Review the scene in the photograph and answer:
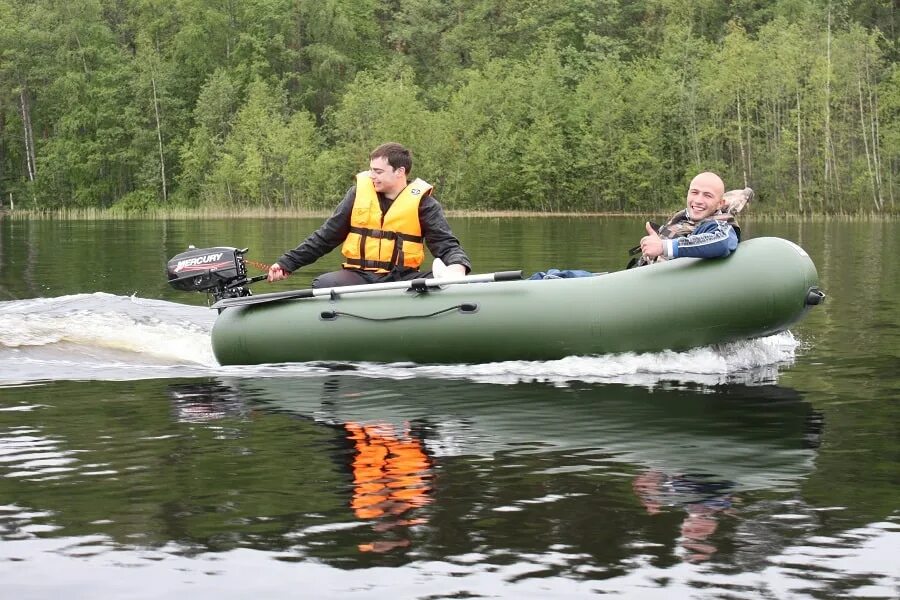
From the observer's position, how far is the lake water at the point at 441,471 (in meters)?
3.97

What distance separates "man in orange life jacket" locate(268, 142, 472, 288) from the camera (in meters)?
8.17

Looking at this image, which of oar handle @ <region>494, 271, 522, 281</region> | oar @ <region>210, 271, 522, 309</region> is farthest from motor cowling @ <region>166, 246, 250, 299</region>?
oar handle @ <region>494, 271, 522, 281</region>

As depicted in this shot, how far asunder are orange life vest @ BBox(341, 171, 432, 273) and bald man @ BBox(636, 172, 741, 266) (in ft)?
4.79

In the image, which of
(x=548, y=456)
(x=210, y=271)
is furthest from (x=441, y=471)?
(x=210, y=271)

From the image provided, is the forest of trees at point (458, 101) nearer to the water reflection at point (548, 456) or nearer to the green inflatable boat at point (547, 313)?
the green inflatable boat at point (547, 313)

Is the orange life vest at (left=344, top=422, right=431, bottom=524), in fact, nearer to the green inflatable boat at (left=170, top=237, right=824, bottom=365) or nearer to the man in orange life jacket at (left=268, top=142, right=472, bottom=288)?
the green inflatable boat at (left=170, top=237, right=824, bottom=365)

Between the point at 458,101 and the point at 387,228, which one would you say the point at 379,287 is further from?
the point at 458,101

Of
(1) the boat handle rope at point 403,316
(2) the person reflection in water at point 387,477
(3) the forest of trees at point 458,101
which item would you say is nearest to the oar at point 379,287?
(1) the boat handle rope at point 403,316

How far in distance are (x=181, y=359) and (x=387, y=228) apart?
167 centimetres

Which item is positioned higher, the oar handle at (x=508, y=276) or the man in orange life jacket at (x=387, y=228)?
the man in orange life jacket at (x=387, y=228)

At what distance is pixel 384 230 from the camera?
8.28 meters

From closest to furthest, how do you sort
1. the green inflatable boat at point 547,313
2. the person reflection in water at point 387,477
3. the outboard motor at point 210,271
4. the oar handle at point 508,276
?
the person reflection in water at point 387,477 < the green inflatable boat at point 547,313 < the oar handle at point 508,276 < the outboard motor at point 210,271

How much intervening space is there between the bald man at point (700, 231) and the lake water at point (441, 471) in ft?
1.32

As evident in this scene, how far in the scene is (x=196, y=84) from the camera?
61.7 m
